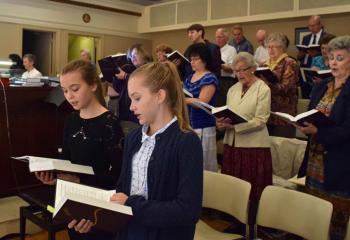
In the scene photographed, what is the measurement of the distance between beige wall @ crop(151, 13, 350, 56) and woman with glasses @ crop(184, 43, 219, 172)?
4.59 meters

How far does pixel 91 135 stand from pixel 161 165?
687 millimetres

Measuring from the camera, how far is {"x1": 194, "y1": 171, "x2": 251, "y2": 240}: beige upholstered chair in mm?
2188

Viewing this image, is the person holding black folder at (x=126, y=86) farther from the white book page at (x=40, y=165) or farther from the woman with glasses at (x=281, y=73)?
the white book page at (x=40, y=165)

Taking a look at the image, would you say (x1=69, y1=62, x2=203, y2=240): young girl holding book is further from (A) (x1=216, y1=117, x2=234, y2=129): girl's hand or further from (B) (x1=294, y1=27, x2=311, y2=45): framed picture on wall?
(B) (x1=294, y1=27, x2=311, y2=45): framed picture on wall

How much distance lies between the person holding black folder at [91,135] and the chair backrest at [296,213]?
836 millimetres

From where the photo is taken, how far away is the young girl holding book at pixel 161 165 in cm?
124

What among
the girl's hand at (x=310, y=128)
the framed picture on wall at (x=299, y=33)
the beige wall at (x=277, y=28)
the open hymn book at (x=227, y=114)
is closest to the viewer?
the girl's hand at (x=310, y=128)

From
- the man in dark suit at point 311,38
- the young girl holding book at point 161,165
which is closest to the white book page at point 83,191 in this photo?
the young girl holding book at point 161,165

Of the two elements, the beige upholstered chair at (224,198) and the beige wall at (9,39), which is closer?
the beige upholstered chair at (224,198)

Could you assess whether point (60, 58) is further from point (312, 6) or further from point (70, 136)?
point (70, 136)

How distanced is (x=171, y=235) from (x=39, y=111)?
2443 millimetres

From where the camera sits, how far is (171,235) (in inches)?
52.0

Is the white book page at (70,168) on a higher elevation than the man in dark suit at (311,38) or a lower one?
lower

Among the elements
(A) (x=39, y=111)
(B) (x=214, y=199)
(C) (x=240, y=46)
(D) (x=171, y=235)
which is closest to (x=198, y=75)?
(B) (x=214, y=199)
